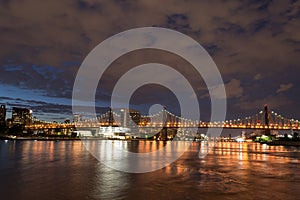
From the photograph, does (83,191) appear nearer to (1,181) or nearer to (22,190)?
(22,190)

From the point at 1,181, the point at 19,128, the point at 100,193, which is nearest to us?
the point at 100,193

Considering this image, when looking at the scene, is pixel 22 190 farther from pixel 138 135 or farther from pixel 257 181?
pixel 138 135

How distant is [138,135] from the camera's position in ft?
424

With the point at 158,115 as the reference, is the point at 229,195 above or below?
below

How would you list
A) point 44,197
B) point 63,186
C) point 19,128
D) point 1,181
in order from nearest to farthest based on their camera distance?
point 44,197 → point 63,186 → point 1,181 → point 19,128

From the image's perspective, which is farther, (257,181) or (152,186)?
(257,181)

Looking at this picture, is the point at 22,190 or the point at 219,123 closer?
the point at 22,190

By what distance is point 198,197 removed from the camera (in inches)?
414

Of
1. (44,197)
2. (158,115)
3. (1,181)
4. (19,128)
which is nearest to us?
(44,197)

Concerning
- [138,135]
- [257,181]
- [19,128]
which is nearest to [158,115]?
[138,135]

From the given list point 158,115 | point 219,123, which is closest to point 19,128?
point 158,115

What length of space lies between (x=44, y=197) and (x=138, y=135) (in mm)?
119869

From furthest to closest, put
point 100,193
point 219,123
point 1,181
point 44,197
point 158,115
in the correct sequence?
point 158,115 → point 219,123 → point 1,181 → point 100,193 → point 44,197

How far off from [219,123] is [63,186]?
2989 inches
